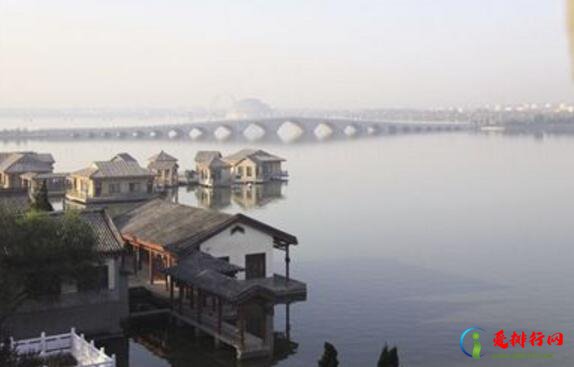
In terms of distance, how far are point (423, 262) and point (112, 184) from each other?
27.8 meters

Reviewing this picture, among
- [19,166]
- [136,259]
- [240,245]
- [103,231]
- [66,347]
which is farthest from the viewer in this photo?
[19,166]

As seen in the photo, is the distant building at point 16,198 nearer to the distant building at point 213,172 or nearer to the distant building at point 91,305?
the distant building at point 91,305

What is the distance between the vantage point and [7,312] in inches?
714

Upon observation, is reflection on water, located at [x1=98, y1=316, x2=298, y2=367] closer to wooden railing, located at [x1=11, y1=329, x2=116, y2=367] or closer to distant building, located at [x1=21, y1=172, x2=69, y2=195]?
wooden railing, located at [x1=11, y1=329, x2=116, y2=367]

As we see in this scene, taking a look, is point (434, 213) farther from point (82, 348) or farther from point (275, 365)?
point (82, 348)

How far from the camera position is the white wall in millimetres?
25422

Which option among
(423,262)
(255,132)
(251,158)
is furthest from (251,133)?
(423,262)

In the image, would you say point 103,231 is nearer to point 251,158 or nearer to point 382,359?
point 382,359

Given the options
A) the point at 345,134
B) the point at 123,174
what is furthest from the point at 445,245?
the point at 345,134

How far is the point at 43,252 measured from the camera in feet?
65.6

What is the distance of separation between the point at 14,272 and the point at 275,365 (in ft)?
22.1

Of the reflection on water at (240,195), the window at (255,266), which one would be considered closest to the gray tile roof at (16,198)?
the window at (255,266)

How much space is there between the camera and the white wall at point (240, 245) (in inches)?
1001

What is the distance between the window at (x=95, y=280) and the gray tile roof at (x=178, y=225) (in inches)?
125
